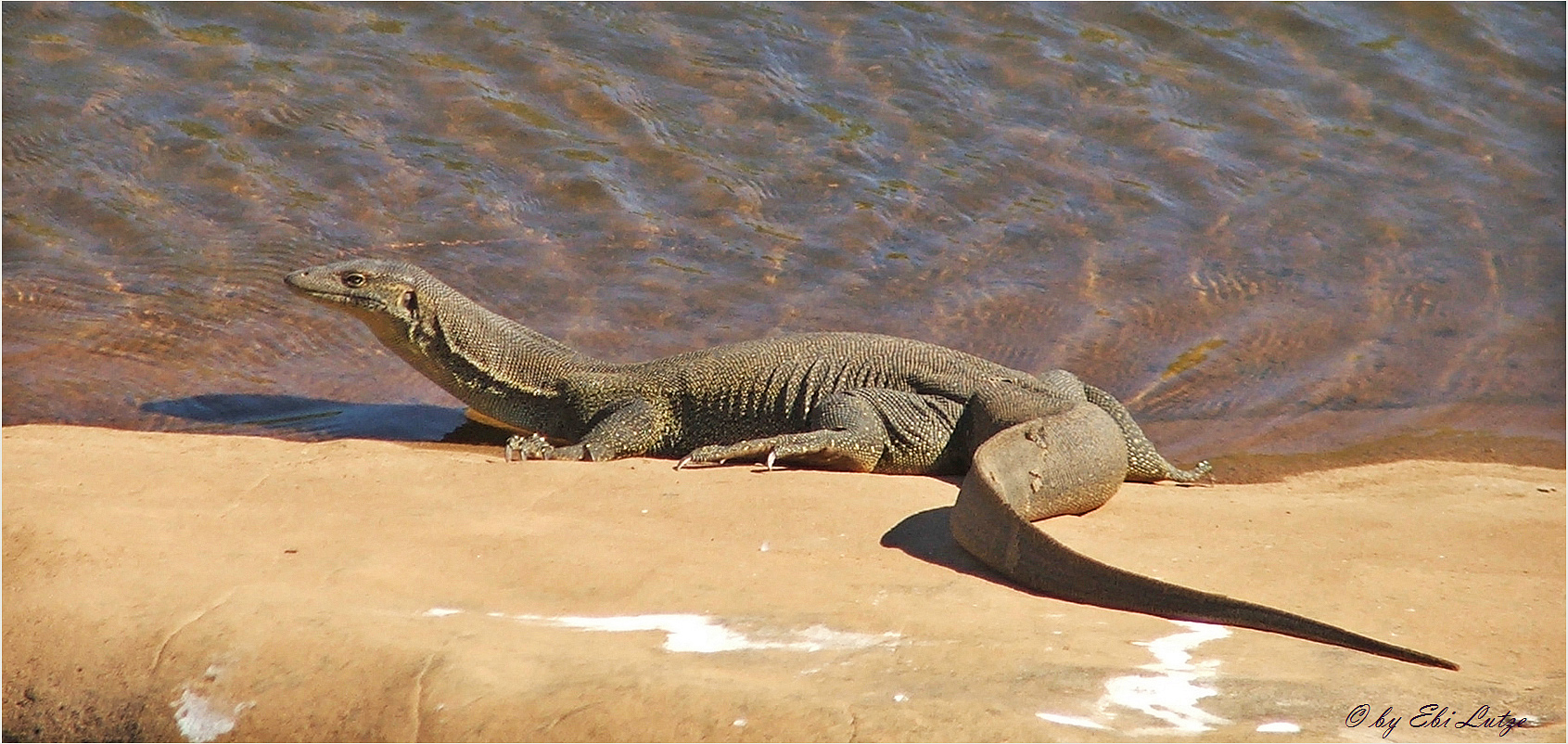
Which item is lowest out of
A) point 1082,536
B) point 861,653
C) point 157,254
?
point 157,254

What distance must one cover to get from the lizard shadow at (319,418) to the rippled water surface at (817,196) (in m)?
0.03

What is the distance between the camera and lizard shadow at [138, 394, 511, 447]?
7875mm

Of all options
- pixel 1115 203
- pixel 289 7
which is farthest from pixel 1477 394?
pixel 289 7

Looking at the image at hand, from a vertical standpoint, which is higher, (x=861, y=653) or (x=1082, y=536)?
(x=861, y=653)

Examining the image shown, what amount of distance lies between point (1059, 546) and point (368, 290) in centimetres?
465

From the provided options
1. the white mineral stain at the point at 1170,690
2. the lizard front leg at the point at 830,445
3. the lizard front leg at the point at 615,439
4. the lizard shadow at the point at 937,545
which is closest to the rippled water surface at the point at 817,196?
the lizard front leg at the point at 615,439

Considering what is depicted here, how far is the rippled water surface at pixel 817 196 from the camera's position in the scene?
8961 mm

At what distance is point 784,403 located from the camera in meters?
7.50

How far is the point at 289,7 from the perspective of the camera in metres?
12.6

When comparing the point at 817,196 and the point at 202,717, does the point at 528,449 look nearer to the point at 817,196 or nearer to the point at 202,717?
the point at 202,717

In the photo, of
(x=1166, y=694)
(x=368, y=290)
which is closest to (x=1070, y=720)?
(x=1166, y=694)

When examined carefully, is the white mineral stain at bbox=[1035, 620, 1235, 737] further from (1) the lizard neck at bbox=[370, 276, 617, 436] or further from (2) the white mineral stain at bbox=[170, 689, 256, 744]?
(1) the lizard neck at bbox=[370, 276, 617, 436]

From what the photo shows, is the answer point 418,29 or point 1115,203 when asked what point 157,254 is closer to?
point 418,29

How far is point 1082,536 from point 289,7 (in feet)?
31.5
